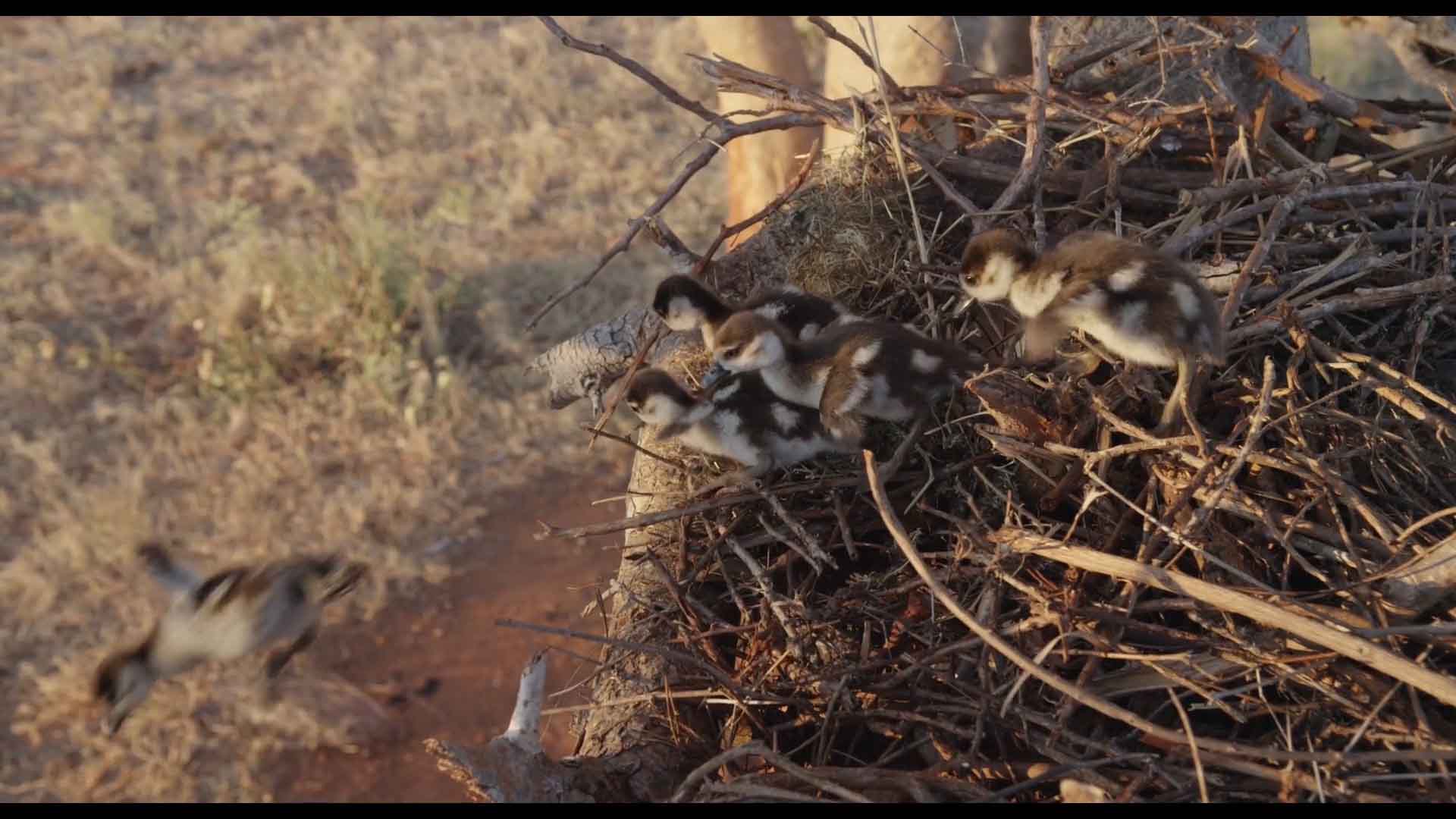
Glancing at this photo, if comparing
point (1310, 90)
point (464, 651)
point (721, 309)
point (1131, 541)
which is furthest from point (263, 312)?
point (1131, 541)

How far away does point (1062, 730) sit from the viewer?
2.79m

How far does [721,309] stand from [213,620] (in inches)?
67.4

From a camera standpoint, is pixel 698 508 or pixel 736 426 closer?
pixel 698 508

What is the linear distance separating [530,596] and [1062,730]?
4846 millimetres

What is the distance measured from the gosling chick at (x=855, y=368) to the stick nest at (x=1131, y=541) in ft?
0.43

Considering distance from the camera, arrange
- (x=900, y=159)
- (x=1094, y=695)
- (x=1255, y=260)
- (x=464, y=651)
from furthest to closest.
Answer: (x=464, y=651) < (x=900, y=159) < (x=1255, y=260) < (x=1094, y=695)

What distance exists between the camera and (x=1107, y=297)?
3.19 metres

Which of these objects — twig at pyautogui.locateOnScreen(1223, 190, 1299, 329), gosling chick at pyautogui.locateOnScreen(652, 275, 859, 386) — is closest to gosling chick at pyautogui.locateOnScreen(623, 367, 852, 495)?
gosling chick at pyautogui.locateOnScreen(652, 275, 859, 386)

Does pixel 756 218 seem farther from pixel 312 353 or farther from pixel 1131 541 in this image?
pixel 312 353

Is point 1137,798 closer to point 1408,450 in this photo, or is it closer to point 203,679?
point 1408,450

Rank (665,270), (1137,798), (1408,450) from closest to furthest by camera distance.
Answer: (1137,798)
(1408,450)
(665,270)

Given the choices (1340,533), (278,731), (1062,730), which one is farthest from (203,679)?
(1340,533)

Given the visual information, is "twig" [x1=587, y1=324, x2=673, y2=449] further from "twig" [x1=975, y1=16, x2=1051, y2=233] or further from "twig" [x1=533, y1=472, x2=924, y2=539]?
"twig" [x1=975, y1=16, x2=1051, y2=233]

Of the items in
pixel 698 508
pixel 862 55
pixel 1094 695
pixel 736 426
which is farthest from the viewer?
pixel 862 55
